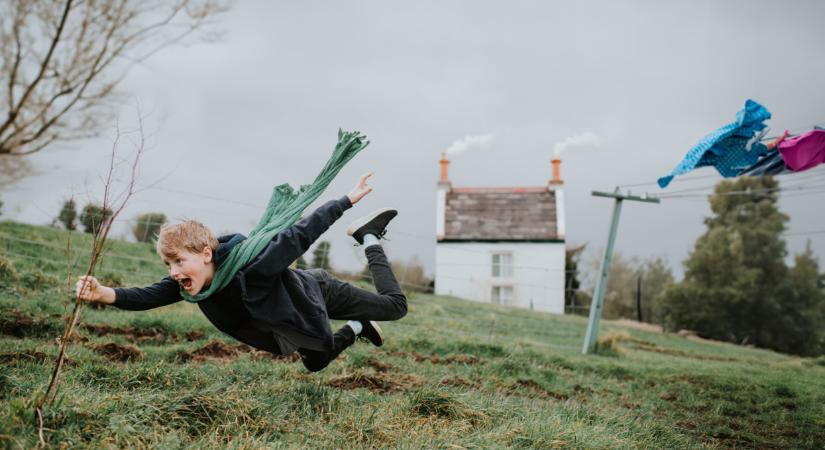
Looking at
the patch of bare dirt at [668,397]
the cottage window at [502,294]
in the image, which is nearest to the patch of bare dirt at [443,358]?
the patch of bare dirt at [668,397]

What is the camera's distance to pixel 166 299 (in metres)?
3.80

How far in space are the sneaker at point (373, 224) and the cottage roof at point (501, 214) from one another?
22237 millimetres

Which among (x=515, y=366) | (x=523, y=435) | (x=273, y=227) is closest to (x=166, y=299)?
(x=273, y=227)

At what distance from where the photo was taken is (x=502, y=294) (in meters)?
26.7

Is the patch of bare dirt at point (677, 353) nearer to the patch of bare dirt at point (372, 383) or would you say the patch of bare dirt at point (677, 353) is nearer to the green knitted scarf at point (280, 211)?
the patch of bare dirt at point (372, 383)

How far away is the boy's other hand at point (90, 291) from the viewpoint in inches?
122

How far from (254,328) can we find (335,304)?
25.2 inches

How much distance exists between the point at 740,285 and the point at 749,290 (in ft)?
1.45

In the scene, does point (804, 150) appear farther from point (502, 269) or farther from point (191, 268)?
point (502, 269)

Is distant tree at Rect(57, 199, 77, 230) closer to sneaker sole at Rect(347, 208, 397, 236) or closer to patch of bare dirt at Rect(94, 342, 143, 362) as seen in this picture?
patch of bare dirt at Rect(94, 342, 143, 362)

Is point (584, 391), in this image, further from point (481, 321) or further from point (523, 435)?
point (481, 321)

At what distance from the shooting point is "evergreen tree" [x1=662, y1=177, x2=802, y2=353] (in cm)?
2670

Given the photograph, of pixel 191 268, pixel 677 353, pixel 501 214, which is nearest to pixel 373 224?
pixel 191 268

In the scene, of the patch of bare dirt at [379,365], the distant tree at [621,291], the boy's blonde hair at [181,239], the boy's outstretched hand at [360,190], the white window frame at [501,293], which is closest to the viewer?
the boy's blonde hair at [181,239]
